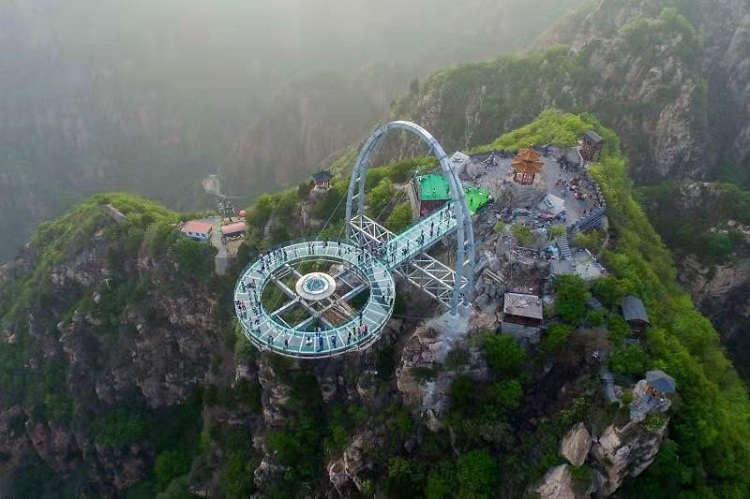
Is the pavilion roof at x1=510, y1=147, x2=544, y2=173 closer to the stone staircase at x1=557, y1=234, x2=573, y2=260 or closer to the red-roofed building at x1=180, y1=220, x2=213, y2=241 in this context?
the stone staircase at x1=557, y1=234, x2=573, y2=260

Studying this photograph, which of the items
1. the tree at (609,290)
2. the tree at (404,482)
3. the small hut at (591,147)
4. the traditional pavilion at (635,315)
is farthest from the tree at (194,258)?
the small hut at (591,147)

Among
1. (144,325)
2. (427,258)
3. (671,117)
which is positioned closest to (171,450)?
(144,325)

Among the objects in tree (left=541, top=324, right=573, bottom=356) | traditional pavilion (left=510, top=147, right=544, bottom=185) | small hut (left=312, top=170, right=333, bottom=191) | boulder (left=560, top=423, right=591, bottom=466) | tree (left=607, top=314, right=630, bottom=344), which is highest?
traditional pavilion (left=510, top=147, right=544, bottom=185)

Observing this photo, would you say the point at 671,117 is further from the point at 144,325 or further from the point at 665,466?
the point at 144,325

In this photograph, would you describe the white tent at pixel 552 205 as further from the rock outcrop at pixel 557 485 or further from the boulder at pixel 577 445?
the rock outcrop at pixel 557 485

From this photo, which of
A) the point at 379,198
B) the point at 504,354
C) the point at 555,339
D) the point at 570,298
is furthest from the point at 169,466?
the point at 570,298

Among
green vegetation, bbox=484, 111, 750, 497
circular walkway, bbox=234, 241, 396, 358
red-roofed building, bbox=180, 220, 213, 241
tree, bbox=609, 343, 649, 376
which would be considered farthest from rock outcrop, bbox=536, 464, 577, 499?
red-roofed building, bbox=180, 220, 213, 241

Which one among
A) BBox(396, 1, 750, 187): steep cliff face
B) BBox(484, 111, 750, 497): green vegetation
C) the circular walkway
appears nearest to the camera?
BBox(484, 111, 750, 497): green vegetation
